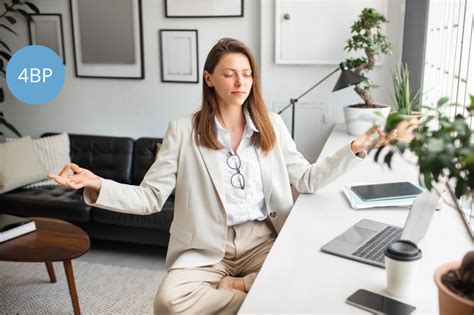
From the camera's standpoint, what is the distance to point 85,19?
3.76m

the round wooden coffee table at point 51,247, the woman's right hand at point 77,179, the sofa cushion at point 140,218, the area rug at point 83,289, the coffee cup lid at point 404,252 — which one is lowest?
the area rug at point 83,289

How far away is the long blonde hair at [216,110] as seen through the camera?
1832mm

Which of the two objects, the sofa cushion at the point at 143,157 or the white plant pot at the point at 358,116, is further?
the sofa cushion at the point at 143,157

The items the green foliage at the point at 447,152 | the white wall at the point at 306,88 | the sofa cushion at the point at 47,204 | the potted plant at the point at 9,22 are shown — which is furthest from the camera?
the potted plant at the point at 9,22

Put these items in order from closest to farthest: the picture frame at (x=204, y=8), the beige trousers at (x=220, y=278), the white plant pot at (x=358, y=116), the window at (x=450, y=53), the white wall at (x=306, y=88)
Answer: the beige trousers at (x=220, y=278) < the window at (x=450, y=53) < the white plant pot at (x=358, y=116) < the white wall at (x=306, y=88) < the picture frame at (x=204, y=8)

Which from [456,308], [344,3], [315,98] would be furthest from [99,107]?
[456,308]

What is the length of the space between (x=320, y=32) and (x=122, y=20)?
142 centimetres

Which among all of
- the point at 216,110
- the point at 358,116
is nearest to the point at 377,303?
the point at 216,110

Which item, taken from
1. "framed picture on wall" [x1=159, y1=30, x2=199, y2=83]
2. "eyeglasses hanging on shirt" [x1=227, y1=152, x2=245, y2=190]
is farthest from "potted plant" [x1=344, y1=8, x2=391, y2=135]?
"eyeglasses hanging on shirt" [x1=227, y1=152, x2=245, y2=190]

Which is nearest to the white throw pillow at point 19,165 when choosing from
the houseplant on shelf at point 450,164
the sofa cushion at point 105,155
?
the sofa cushion at point 105,155

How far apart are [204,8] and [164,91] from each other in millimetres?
668

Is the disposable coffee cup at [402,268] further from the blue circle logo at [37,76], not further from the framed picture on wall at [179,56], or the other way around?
the blue circle logo at [37,76]

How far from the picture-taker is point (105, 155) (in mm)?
3721

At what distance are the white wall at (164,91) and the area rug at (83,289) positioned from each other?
1.21 meters
